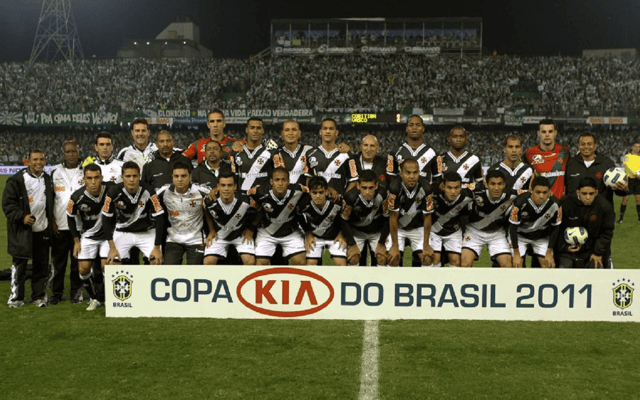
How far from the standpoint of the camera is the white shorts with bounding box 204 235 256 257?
6343mm

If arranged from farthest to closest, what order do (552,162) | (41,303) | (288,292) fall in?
(552,162)
(41,303)
(288,292)

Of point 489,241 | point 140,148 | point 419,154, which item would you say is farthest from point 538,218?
point 140,148

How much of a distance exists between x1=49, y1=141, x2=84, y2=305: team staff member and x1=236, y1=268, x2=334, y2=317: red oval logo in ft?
7.11

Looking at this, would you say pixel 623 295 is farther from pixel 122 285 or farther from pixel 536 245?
pixel 122 285

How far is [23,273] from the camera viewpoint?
20.4 feet

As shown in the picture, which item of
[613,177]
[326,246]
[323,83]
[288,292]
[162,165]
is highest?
[323,83]

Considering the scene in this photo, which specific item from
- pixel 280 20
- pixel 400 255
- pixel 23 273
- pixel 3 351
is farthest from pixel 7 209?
pixel 280 20

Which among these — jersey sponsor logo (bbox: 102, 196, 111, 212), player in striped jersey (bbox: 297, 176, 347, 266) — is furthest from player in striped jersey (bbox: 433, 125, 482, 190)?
jersey sponsor logo (bbox: 102, 196, 111, 212)

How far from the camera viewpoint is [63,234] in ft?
21.2

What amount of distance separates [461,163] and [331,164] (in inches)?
62.9

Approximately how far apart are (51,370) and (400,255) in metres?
3.78

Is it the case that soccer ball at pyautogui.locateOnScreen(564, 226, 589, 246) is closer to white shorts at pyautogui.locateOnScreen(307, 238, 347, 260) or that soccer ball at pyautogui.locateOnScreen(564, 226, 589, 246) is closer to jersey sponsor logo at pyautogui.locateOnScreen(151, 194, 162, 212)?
white shorts at pyautogui.locateOnScreen(307, 238, 347, 260)

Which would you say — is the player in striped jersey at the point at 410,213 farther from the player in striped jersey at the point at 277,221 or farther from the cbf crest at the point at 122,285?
the cbf crest at the point at 122,285

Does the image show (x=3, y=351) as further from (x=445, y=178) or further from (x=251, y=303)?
(x=445, y=178)
